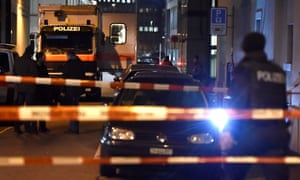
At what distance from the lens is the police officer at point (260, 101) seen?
655 centimetres

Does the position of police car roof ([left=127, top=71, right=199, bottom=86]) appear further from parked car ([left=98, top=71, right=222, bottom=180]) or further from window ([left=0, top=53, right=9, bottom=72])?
window ([left=0, top=53, right=9, bottom=72])

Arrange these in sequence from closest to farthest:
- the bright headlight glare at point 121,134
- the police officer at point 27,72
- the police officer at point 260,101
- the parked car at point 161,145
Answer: the police officer at point 260,101 < the parked car at point 161,145 < the bright headlight glare at point 121,134 < the police officer at point 27,72

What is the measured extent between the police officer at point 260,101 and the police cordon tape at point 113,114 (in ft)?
0.46

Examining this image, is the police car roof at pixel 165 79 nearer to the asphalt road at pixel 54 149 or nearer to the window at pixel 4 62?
the asphalt road at pixel 54 149

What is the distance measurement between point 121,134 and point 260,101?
9.92 feet

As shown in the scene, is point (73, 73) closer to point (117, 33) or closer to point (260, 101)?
point (260, 101)

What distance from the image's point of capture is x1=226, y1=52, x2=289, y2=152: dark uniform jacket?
6547 millimetres

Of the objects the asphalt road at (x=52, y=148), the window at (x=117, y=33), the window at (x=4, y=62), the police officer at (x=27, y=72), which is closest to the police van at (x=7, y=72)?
the window at (x=4, y=62)

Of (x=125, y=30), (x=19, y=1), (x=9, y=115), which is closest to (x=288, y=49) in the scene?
(x=125, y=30)

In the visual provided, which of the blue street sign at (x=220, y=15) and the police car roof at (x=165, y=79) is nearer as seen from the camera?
the police car roof at (x=165, y=79)

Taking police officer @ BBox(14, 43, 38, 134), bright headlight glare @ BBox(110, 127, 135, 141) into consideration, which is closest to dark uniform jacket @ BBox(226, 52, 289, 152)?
bright headlight glare @ BBox(110, 127, 135, 141)

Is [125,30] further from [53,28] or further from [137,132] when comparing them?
[137,132]

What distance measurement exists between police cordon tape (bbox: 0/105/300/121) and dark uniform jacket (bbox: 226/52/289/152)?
0.43ft

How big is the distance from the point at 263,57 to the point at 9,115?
267 centimetres
